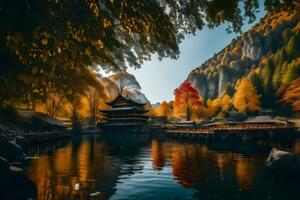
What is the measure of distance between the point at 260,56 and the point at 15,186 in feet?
387

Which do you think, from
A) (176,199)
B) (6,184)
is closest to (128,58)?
(176,199)

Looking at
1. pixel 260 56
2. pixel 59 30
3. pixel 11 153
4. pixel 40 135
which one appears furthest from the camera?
pixel 260 56

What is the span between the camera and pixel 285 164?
16.7m

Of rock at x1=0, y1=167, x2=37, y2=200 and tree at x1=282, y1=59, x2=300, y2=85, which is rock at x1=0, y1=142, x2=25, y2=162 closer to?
rock at x1=0, y1=167, x2=37, y2=200

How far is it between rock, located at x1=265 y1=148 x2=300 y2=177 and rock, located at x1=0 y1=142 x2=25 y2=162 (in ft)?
57.9

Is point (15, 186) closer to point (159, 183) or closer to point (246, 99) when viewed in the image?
point (159, 183)

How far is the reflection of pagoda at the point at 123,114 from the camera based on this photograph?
246ft

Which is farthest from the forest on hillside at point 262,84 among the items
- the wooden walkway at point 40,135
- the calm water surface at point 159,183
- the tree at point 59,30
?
the tree at point 59,30

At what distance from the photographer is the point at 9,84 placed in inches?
252

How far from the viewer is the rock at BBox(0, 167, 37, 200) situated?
10.8 m

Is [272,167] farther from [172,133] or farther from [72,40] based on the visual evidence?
[172,133]

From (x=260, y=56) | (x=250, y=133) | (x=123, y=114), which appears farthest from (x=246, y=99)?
(x=260, y=56)

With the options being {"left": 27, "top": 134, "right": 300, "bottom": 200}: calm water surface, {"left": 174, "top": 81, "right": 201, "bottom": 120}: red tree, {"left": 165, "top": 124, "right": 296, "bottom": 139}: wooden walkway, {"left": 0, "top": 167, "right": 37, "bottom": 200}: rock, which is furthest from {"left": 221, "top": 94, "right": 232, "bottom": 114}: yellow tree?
{"left": 0, "top": 167, "right": 37, "bottom": 200}: rock

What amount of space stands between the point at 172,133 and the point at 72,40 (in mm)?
53839
